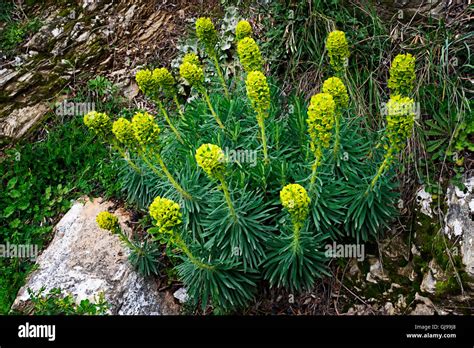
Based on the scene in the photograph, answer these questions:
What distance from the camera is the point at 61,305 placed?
3.23 m

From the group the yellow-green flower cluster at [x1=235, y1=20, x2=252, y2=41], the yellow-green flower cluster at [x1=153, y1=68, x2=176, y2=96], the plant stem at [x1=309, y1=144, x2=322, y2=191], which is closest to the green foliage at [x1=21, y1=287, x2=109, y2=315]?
the yellow-green flower cluster at [x1=153, y1=68, x2=176, y2=96]

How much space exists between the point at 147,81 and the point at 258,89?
94 cm

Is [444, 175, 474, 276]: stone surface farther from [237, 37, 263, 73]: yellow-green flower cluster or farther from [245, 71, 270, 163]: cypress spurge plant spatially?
[237, 37, 263, 73]: yellow-green flower cluster

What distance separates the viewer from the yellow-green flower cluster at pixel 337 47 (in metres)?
2.74

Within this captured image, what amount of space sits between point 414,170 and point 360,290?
94cm

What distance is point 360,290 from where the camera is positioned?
3191mm

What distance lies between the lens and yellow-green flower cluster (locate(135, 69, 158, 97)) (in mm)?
3158

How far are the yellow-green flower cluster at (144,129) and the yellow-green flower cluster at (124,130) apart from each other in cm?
11

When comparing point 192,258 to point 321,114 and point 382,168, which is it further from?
point 382,168

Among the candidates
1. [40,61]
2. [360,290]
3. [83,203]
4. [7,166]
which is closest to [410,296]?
[360,290]

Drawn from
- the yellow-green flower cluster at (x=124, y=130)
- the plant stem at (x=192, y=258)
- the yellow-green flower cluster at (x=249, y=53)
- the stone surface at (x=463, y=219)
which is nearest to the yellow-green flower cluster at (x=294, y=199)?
the plant stem at (x=192, y=258)

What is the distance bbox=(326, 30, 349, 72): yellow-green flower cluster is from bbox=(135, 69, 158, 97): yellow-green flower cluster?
48.3 inches

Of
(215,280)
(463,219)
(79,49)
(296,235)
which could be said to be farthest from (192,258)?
(79,49)

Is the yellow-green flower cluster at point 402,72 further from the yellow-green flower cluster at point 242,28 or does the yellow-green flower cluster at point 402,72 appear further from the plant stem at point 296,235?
the yellow-green flower cluster at point 242,28
